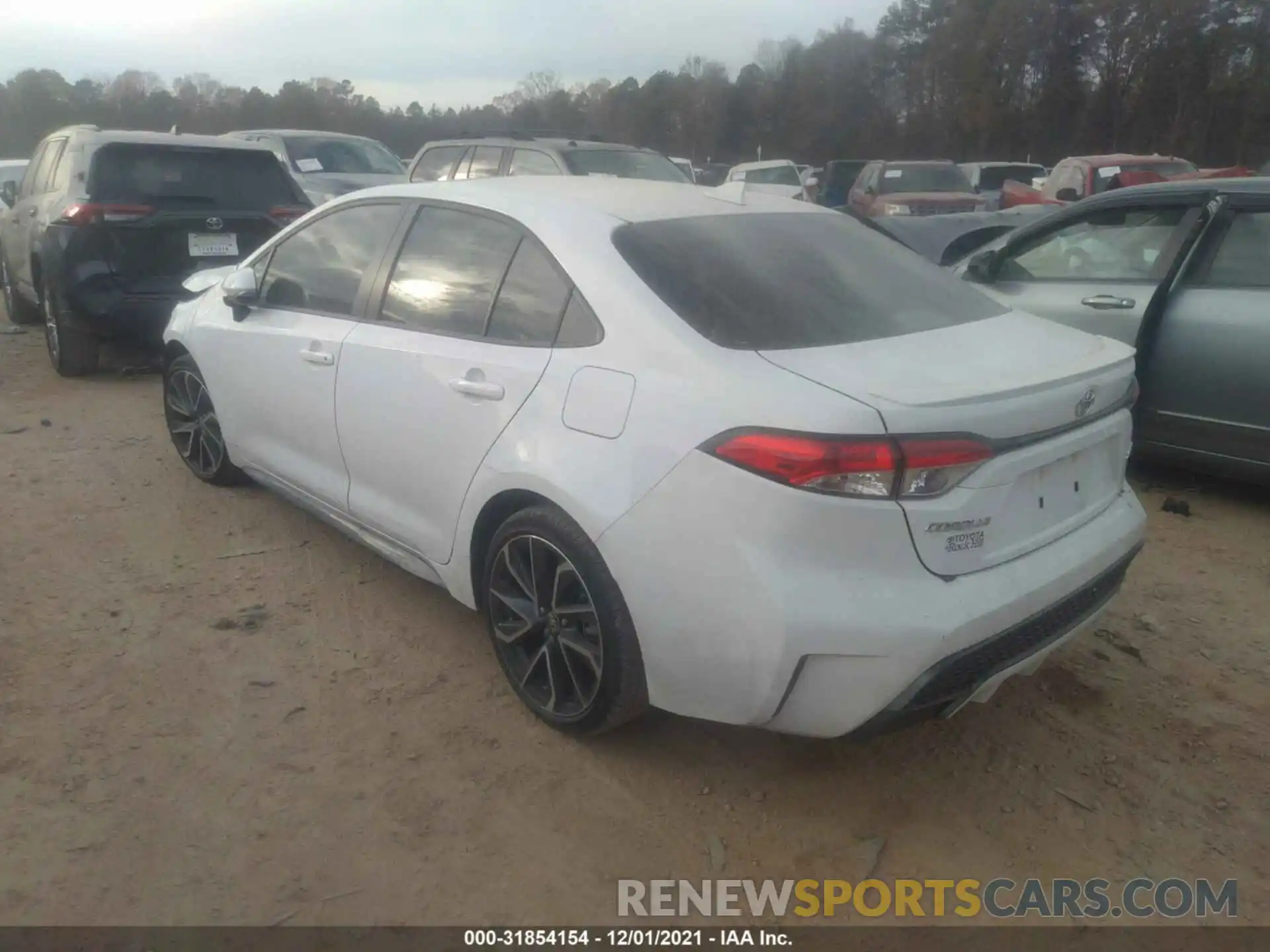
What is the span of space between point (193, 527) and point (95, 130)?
4349 millimetres

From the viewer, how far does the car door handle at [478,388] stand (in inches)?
118

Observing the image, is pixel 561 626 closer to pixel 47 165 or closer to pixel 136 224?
pixel 136 224

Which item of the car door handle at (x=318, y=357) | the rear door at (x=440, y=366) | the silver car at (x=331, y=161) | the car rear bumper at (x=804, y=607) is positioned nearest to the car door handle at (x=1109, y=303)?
the car rear bumper at (x=804, y=607)

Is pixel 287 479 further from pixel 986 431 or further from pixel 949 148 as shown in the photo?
pixel 949 148

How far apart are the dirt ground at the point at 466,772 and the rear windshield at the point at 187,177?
3.83 m

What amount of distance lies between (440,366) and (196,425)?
2386 mm

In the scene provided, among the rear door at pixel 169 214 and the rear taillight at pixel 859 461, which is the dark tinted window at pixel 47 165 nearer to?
the rear door at pixel 169 214

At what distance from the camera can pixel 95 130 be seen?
24.6 ft

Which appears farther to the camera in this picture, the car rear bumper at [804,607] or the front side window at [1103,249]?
the front side window at [1103,249]

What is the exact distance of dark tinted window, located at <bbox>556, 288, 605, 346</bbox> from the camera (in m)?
2.83

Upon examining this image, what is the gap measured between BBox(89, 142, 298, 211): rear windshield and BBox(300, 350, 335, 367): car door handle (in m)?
4.11

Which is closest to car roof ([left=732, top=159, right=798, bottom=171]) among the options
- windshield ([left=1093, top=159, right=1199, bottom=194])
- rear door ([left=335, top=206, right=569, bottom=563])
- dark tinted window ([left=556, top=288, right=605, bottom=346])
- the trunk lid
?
windshield ([left=1093, top=159, right=1199, bottom=194])
